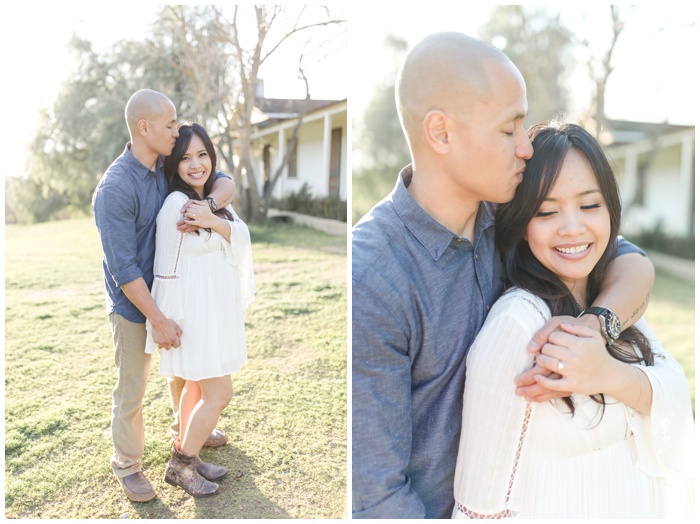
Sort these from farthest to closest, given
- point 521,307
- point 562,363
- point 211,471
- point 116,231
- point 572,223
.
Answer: point 211,471
point 116,231
point 572,223
point 521,307
point 562,363

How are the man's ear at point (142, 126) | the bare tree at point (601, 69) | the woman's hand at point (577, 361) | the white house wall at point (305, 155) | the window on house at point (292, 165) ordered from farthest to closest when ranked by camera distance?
the window on house at point (292, 165) → the white house wall at point (305, 155) → the bare tree at point (601, 69) → the man's ear at point (142, 126) → the woman's hand at point (577, 361)

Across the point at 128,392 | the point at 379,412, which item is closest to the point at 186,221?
the point at 128,392

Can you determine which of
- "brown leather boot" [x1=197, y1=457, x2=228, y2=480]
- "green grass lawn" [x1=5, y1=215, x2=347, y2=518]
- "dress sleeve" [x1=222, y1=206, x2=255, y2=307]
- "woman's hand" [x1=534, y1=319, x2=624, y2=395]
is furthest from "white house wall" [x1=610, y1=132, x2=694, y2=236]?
"woman's hand" [x1=534, y1=319, x2=624, y2=395]

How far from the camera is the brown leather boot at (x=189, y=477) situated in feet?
9.34

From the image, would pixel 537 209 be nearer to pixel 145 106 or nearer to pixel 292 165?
pixel 145 106

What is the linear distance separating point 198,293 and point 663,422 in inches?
74.0

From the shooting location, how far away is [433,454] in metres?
1.86

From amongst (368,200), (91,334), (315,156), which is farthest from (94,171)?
(91,334)

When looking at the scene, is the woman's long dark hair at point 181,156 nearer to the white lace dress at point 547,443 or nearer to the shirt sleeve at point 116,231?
the shirt sleeve at point 116,231

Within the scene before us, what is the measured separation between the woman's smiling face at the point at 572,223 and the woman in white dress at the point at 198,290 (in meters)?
1.43

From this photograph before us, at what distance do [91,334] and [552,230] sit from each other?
4306mm

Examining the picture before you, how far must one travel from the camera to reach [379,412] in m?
1.69

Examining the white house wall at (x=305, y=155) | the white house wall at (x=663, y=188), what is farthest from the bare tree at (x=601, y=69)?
the white house wall at (x=305, y=155)

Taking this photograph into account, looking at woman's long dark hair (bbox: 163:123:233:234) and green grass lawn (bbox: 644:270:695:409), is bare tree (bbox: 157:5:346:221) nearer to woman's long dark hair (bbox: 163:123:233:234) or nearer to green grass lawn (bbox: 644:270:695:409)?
woman's long dark hair (bbox: 163:123:233:234)
